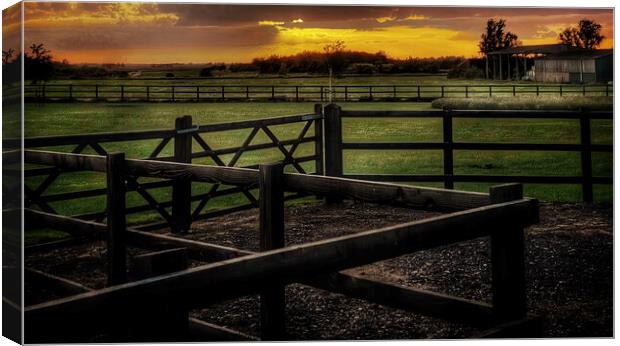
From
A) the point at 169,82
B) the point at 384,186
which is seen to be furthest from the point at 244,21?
the point at 384,186

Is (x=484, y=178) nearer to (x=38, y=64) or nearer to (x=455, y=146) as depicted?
(x=455, y=146)

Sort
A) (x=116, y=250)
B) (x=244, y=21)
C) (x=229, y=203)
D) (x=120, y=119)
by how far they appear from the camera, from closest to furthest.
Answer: (x=116, y=250)
(x=244, y=21)
(x=120, y=119)
(x=229, y=203)

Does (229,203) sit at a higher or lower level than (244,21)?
lower

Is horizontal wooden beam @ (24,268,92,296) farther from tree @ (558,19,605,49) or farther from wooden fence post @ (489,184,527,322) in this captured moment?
tree @ (558,19,605,49)

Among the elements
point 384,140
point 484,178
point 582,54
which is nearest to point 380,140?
point 384,140

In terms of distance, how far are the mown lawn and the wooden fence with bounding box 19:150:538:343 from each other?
1.80m

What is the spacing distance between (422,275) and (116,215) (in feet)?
6.78

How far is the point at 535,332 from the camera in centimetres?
347

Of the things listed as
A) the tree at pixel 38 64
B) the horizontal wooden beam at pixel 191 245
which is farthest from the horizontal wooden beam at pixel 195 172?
the tree at pixel 38 64

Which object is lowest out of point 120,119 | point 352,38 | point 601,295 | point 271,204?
point 601,295

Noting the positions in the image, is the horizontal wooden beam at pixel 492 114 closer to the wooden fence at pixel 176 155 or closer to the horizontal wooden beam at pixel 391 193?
the wooden fence at pixel 176 155

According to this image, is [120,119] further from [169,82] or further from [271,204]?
[271,204]

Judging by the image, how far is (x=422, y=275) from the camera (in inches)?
234

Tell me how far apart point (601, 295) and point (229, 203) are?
4199mm
